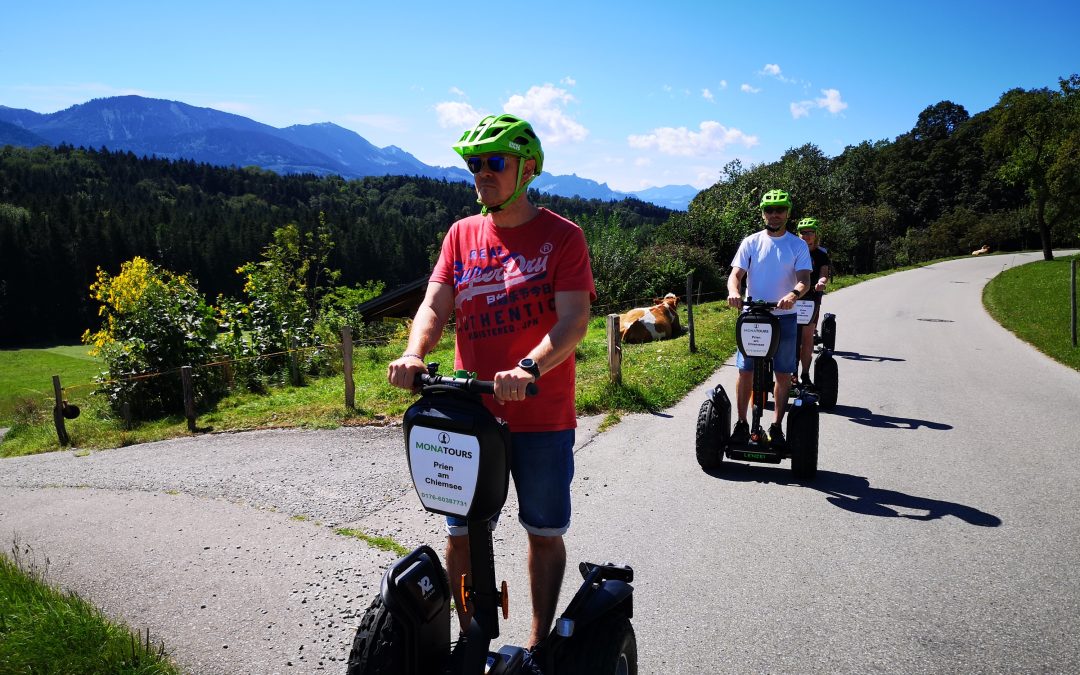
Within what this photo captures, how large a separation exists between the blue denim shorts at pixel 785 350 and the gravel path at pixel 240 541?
189 cm

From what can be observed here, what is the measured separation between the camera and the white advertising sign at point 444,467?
1.92 meters

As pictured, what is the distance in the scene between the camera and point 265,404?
11352 mm

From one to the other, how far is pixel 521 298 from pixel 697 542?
253 centimetres

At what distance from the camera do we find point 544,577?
2387mm

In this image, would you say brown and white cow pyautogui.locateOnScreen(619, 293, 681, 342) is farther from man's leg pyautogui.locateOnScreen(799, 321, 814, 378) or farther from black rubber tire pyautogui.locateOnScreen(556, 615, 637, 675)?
black rubber tire pyautogui.locateOnScreen(556, 615, 637, 675)

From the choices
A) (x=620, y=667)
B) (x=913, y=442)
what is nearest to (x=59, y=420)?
(x=620, y=667)

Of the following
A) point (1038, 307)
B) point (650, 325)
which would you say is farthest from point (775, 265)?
point (1038, 307)

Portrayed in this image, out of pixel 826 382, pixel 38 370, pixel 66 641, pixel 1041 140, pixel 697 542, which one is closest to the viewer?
pixel 66 641

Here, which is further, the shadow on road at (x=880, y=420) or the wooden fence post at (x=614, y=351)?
the wooden fence post at (x=614, y=351)

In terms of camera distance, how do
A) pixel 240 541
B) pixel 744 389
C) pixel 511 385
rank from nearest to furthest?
pixel 511 385
pixel 240 541
pixel 744 389

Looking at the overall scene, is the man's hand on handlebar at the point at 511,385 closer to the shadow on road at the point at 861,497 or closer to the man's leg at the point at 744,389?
the shadow on road at the point at 861,497

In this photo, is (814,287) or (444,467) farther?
(814,287)

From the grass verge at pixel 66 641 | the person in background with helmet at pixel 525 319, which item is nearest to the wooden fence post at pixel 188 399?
the grass verge at pixel 66 641

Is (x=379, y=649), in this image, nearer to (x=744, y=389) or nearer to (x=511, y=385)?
(x=511, y=385)
